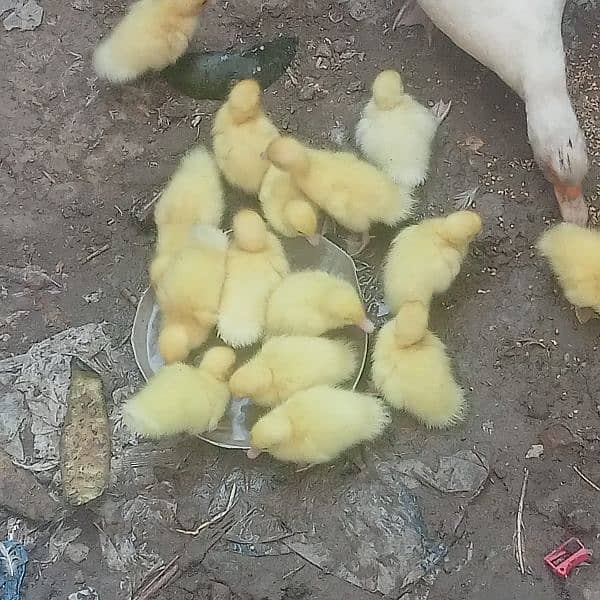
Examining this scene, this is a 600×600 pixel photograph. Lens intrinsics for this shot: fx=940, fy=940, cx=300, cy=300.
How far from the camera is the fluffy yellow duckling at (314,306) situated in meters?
1.97

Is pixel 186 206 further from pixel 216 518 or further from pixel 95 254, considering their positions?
pixel 216 518

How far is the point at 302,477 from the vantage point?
205cm

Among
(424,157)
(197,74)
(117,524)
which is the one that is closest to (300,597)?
(117,524)

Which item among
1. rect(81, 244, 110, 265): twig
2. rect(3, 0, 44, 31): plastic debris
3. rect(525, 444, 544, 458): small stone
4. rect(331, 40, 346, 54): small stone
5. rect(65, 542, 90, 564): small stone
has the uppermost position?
rect(331, 40, 346, 54): small stone

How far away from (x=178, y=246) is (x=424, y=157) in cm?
62

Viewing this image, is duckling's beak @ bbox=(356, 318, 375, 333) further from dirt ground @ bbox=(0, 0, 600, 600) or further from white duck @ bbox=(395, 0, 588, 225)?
white duck @ bbox=(395, 0, 588, 225)

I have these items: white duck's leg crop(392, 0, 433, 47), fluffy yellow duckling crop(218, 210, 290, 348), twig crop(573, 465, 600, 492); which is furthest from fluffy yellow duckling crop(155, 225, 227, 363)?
white duck's leg crop(392, 0, 433, 47)

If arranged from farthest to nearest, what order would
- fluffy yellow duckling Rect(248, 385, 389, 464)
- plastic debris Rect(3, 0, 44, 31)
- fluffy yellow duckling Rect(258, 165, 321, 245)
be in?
plastic debris Rect(3, 0, 44, 31)
fluffy yellow duckling Rect(258, 165, 321, 245)
fluffy yellow duckling Rect(248, 385, 389, 464)

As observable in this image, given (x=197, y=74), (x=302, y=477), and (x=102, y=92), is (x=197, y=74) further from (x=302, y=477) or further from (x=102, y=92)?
(x=302, y=477)

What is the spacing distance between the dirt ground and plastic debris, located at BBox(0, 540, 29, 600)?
1.6 inches

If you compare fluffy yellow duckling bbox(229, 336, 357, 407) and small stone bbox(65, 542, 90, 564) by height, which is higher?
fluffy yellow duckling bbox(229, 336, 357, 407)

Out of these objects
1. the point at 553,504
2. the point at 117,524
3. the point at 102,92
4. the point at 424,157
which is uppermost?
the point at 424,157

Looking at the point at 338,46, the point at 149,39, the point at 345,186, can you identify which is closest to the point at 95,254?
the point at 149,39

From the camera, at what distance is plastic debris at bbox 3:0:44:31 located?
2701mm
